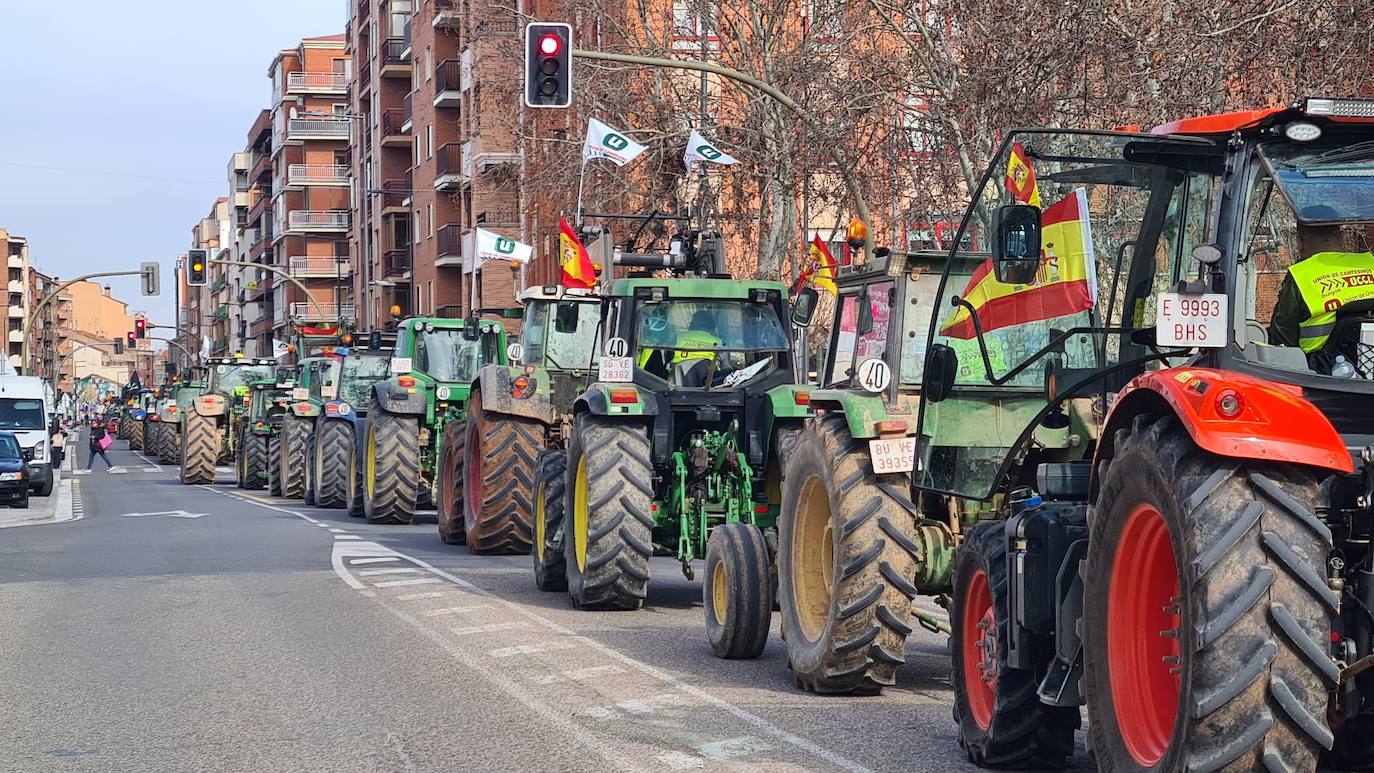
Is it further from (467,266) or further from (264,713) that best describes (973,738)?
(467,266)

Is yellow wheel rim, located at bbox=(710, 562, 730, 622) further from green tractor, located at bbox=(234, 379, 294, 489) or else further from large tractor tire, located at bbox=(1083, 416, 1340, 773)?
green tractor, located at bbox=(234, 379, 294, 489)

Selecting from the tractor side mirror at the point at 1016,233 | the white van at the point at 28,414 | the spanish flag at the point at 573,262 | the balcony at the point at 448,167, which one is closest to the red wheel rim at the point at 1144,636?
the tractor side mirror at the point at 1016,233

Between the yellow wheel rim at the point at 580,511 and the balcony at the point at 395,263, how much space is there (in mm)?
65998

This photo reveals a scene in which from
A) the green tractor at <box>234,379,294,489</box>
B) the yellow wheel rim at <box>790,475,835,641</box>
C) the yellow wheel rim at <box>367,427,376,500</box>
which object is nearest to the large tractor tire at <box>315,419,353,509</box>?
the yellow wheel rim at <box>367,427,376,500</box>

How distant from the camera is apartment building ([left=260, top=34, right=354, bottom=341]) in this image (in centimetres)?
10931

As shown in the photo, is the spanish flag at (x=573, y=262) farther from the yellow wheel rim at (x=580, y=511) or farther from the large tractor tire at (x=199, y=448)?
the large tractor tire at (x=199, y=448)

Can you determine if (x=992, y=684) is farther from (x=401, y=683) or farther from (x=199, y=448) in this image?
(x=199, y=448)

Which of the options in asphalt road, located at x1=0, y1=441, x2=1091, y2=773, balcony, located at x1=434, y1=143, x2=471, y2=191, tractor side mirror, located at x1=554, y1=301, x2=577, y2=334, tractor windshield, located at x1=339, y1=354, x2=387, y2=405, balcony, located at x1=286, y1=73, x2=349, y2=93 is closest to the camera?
asphalt road, located at x1=0, y1=441, x2=1091, y2=773

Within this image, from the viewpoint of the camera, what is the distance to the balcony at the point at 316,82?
384 feet

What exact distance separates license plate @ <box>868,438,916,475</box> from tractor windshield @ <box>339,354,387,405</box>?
21.1 m

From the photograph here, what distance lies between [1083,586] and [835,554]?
8.94ft

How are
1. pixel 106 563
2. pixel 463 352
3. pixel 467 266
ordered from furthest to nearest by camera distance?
1. pixel 467 266
2. pixel 463 352
3. pixel 106 563

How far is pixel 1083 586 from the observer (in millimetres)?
6281

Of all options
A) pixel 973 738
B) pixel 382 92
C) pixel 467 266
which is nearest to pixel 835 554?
pixel 973 738
